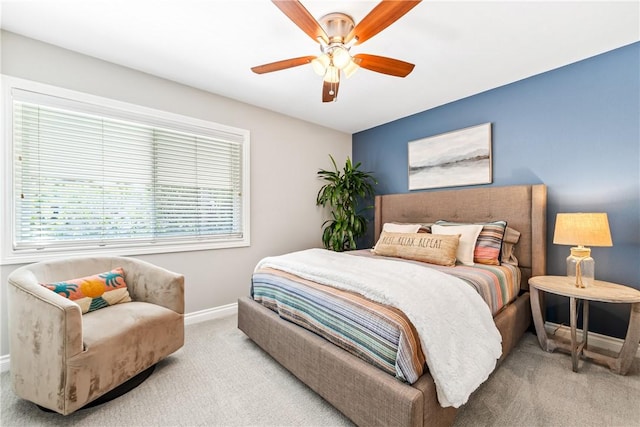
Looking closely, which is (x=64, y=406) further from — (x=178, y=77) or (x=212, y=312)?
(x=178, y=77)

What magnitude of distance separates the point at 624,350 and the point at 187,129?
13.5ft

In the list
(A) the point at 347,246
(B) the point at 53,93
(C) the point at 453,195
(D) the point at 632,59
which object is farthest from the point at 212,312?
A: (D) the point at 632,59

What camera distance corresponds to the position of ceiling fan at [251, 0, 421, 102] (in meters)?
1.45

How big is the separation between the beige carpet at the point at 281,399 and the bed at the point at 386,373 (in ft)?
0.46

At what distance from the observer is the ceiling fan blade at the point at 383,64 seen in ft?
6.00

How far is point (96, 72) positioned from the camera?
2.36 meters

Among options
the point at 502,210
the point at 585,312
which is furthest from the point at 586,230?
the point at 502,210

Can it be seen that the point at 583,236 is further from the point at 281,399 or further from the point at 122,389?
the point at 122,389

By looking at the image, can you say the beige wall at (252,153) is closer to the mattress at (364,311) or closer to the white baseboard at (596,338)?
the mattress at (364,311)

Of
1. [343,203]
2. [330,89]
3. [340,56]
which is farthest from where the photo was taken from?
[343,203]

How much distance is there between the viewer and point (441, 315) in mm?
1389

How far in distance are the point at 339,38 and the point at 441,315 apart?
180 cm

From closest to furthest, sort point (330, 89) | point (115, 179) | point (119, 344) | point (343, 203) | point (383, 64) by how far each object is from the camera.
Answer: point (119, 344) < point (383, 64) < point (330, 89) < point (115, 179) < point (343, 203)

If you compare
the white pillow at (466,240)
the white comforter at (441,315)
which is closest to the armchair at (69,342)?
the white comforter at (441,315)
